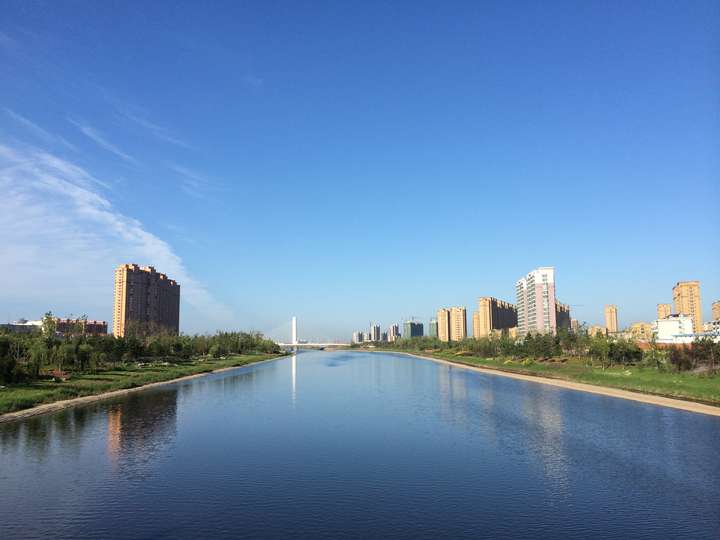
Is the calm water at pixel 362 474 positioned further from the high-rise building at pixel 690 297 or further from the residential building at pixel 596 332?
the high-rise building at pixel 690 297

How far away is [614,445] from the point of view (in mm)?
24203

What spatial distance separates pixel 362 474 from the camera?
63.1ft

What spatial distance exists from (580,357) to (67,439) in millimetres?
74675

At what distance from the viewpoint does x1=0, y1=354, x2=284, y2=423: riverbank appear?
32.4 m

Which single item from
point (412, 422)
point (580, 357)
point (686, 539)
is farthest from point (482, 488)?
point (580, 357)

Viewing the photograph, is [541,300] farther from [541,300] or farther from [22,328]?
[22,328]

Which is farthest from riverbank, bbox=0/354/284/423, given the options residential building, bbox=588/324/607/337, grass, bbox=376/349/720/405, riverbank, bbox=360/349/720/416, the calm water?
residential building, bbox=588/324/607/337

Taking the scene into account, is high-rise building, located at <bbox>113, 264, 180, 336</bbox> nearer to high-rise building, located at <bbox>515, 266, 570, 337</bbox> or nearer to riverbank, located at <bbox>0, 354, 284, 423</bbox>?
riverbank, located at <bbox>0, 354, 284, 423</bbox>

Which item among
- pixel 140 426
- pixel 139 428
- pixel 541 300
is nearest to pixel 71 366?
pixel 140 426

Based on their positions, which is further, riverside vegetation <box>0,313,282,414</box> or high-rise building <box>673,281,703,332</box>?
high-rise building <box>673,281,703,332</box>

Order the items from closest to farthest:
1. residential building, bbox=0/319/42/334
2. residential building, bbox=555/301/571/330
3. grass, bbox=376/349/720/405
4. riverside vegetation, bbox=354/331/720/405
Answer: grass, bbox=376/349/720/405 < riverside vegetation, bbox=354/331/720/405 < residential building, bbox=0/319/42/334 < residential building, bbox=555/301/571/330

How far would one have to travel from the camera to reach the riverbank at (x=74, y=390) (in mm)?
32375

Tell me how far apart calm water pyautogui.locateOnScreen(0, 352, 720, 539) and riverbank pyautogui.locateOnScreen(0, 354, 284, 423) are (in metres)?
2.24

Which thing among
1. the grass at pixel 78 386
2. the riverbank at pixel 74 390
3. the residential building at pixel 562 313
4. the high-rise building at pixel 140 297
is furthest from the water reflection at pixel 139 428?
the residential building at pixel 562 313
